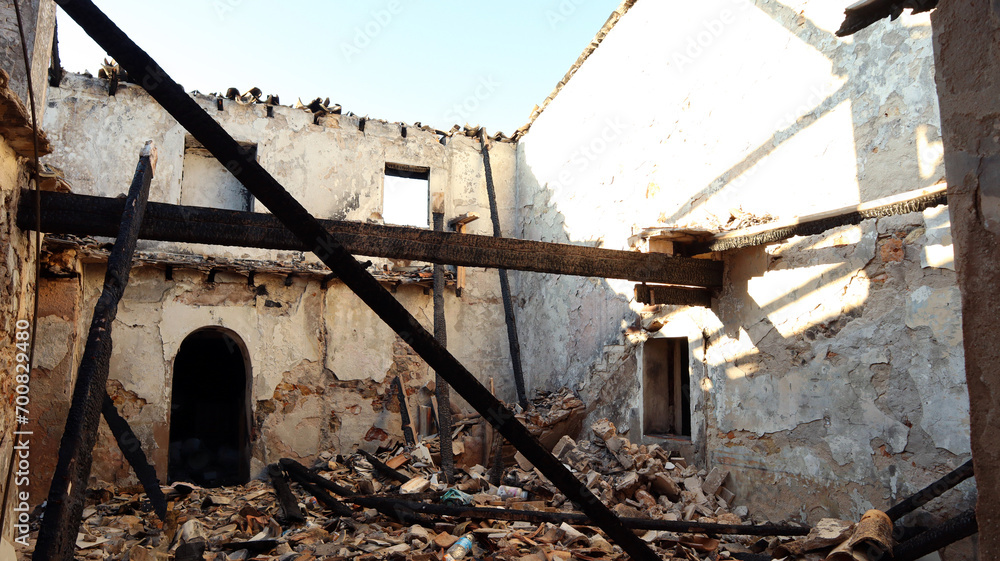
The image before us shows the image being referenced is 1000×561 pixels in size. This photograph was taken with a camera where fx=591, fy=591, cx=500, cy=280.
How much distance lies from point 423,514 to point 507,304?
6.17m

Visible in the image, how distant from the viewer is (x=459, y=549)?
16.4 feet

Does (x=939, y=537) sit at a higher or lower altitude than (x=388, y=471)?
higher

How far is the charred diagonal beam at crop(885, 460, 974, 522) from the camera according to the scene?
403 cm

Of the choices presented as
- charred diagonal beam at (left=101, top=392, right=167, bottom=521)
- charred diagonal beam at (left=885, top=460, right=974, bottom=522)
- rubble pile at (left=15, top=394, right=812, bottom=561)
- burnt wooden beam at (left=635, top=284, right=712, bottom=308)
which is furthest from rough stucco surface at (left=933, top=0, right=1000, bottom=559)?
charred diagonal beam at (left=101, top=392, right=167, bottom=521)

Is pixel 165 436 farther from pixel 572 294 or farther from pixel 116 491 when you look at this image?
pixel 572 294

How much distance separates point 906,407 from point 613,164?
5.60 meters

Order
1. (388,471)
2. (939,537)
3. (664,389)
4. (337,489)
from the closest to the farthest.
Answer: (939,537)
(337,489)
(664,389)
(388,471)

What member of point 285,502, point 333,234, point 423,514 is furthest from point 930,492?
point 285,502

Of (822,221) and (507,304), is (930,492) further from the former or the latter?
(507,304)

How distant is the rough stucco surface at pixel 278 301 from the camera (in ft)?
30.7

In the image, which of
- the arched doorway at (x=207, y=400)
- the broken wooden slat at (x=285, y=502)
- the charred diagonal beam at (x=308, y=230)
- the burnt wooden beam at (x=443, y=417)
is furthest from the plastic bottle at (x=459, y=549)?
the arched doorway at (x=207, y=400)

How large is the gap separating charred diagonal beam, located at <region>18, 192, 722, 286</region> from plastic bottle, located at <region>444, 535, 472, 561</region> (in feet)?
7.88

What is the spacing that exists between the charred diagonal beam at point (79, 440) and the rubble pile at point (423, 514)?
2994 mm

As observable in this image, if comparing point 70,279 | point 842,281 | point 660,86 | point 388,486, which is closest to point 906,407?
point 842,281
